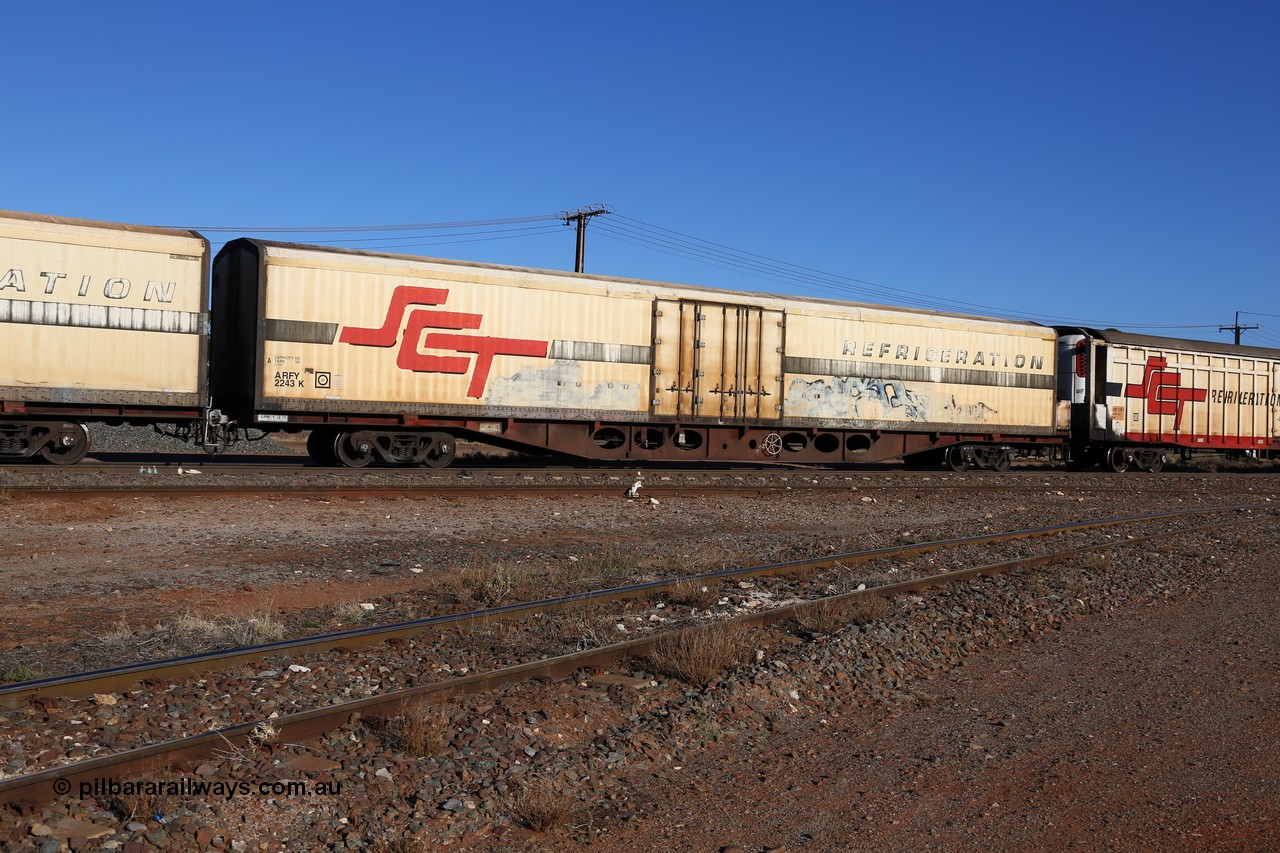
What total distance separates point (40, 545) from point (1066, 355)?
866 inches

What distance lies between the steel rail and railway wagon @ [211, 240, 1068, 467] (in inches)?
325

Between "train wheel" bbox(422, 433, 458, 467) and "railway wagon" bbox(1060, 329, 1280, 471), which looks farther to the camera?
"railway wagon" bbox(1060, 329, 1280, 471)

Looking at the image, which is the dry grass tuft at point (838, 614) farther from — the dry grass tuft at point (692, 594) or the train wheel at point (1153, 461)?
the train wheel at point (1153, 461)

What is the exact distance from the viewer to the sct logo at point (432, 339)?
53.7ft

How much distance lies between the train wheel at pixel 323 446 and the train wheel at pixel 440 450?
1.60 metres

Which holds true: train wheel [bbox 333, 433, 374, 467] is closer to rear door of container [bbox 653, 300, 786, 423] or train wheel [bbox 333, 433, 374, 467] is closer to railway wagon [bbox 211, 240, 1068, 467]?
railway wagon [bbox 211, 240, 1068, 467]

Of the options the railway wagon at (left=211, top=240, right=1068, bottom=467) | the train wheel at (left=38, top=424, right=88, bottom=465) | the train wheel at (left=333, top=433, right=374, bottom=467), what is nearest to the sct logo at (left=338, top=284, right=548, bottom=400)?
the railway wagon at (left=211, top=240, right=1068, bottom=467)

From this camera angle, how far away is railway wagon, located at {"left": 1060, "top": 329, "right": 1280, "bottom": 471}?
2383 cm

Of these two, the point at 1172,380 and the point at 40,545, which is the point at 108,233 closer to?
the point at 40,545

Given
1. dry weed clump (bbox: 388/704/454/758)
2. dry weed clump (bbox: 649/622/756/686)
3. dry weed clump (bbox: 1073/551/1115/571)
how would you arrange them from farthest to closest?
dry weed clump (bbox: 1073/551/1115/571) < dry weed clump (bbox: 649/622/756/686) < dry weed clump (bbox: 388/704/454/758)

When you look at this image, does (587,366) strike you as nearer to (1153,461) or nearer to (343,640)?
(343,640)

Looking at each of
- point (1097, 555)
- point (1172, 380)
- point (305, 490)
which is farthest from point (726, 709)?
point (1172, 380)

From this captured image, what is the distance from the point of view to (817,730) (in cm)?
550

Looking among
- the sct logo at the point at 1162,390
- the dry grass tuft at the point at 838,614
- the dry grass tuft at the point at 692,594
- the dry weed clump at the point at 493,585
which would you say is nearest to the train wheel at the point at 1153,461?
the sct logo at the point at 1162,390
